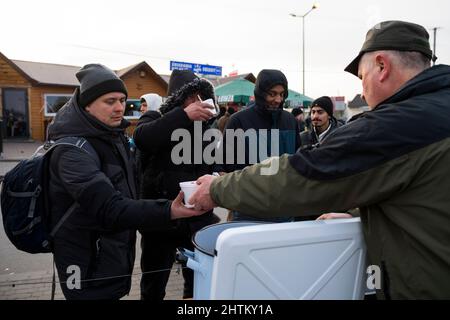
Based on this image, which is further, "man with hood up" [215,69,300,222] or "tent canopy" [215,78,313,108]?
"tent canopy" [215,78,313,108]

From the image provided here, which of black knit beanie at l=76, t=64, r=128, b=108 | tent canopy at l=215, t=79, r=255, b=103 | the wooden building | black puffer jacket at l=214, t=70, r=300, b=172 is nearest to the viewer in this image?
black knit beanie at l=76, t=64, r=128, b=108

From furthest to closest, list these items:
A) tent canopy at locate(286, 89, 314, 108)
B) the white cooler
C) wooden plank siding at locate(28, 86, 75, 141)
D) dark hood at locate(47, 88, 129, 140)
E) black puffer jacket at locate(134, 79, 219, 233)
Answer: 1. wooden plank siding at locate(28, 86, 75, 141)
2. tent canopy at locate(286, 89, 314, 108)
3. black puffer jacket at locate(134, 79, 219, 233)
4. dark hood at locate(47, 88, 129, 140)
5. the white cooler

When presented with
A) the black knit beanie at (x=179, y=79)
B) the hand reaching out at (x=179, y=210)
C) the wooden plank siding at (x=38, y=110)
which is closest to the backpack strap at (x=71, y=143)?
the hand reaching out at (x=179, y=210)

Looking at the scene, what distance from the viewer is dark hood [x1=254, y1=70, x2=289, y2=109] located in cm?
362

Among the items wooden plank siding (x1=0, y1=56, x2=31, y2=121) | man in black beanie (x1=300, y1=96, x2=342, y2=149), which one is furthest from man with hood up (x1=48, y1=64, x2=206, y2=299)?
wooden plank siding (x1=0, y1=56, x2=31, y2=121)

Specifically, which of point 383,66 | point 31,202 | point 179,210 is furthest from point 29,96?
point 383,66

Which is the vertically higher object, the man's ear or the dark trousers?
the man's ear

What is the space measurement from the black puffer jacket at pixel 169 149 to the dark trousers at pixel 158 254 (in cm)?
16

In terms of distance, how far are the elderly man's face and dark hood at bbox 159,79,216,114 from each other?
0.87 metres

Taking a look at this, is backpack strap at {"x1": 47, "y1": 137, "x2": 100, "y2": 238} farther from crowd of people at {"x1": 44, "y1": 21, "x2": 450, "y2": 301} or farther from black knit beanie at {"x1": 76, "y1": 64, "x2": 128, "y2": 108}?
black knit beanie at {"x1": 76, "y1": 64, "x2": 128, "y2": 108}

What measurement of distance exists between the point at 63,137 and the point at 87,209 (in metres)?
0.43

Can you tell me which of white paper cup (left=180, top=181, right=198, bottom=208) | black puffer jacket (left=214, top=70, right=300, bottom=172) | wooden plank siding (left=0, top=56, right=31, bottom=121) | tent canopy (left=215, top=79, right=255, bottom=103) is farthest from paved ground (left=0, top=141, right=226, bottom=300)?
wooden plank siding (left=0, top=56, right=31, bottom=121)

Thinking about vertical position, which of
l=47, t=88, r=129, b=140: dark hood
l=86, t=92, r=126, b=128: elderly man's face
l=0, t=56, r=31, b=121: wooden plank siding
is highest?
l=0, t=56, r=31, b=121: wooden plank siding

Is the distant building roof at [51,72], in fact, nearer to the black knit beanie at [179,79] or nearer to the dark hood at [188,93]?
the black knit beanie at [179,79]
